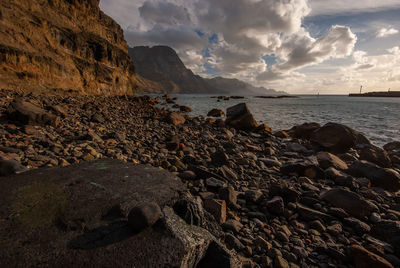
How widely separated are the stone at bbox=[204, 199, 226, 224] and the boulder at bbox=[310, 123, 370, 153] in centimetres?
766

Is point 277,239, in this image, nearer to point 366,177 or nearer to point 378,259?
point 378,259

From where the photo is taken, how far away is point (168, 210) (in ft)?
6.43

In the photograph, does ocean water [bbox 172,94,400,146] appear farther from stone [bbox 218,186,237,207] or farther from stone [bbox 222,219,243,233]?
stone [bbox 222,219,243,233]

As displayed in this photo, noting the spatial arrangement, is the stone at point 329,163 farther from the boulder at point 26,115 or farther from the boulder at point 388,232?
the boulder at point 26,115

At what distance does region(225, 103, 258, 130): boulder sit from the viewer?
11383 mm

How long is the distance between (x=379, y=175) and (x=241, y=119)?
7.61 metres

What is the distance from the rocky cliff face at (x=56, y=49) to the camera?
1209 centimetres

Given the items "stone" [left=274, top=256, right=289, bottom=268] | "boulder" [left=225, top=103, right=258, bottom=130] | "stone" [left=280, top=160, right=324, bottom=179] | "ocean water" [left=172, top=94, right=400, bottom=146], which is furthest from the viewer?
"ocean water" [left=172, top=94, right=400, bottom=146]

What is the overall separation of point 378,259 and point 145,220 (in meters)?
2.66

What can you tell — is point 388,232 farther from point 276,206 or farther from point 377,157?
point 377,157

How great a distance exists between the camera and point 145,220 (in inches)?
61.9

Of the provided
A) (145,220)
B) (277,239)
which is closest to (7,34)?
(145,220)

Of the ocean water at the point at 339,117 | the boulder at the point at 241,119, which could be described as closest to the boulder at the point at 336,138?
the boulder at the point at 241,119

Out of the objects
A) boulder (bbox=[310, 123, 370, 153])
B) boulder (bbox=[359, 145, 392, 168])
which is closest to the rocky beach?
boulder (bbox=[359, 145, 392, 168])
